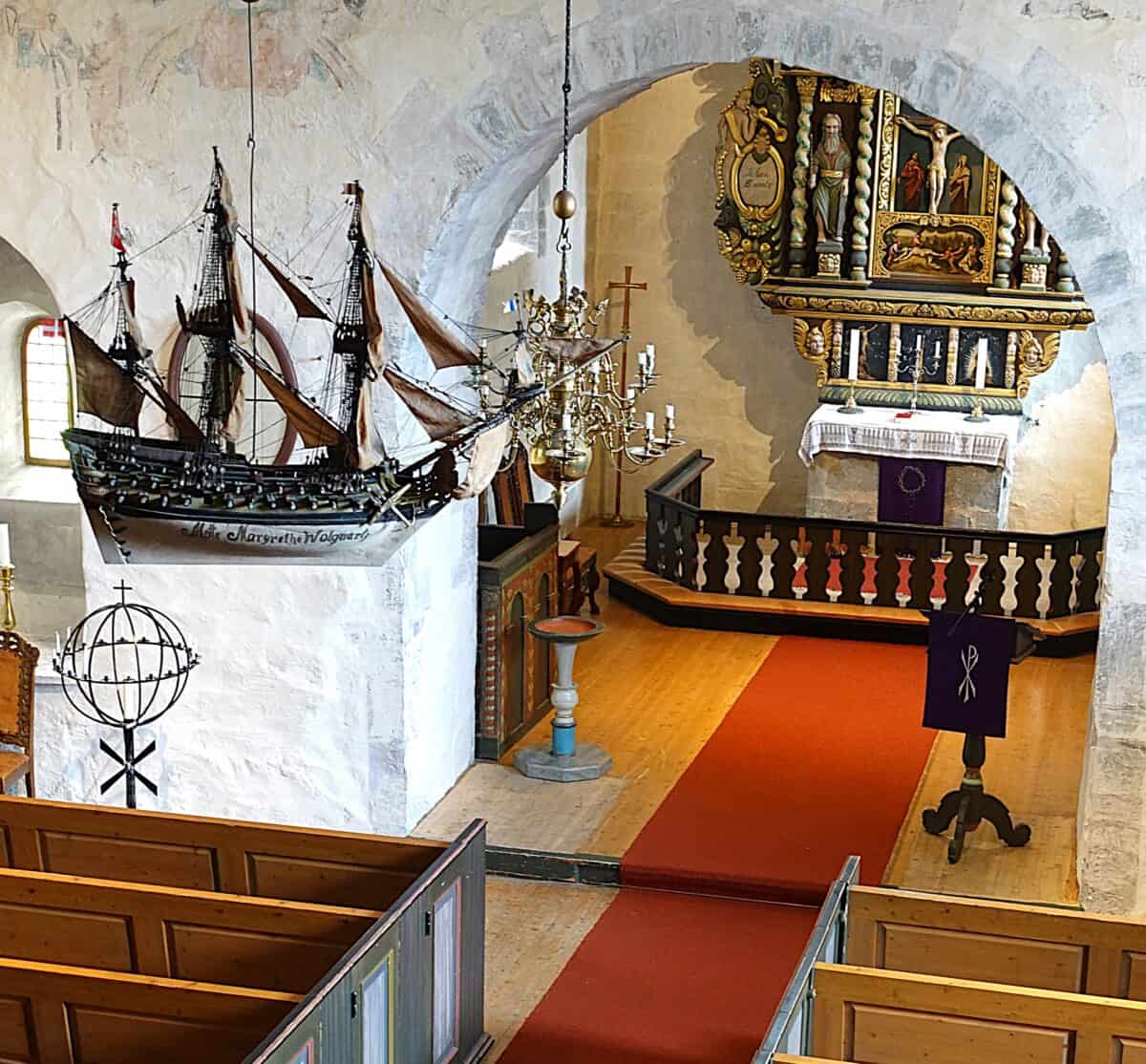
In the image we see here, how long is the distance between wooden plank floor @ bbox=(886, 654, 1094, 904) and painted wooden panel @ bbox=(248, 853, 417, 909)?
3.41 m

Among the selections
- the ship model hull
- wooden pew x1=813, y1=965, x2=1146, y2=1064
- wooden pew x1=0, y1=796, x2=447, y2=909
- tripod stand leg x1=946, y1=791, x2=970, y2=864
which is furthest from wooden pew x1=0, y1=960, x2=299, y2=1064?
tripod stand leg x1=946, y1=791, x2=970, y2=864

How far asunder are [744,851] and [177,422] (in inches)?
171

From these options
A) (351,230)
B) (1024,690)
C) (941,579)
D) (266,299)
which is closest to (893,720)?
(1024,690)

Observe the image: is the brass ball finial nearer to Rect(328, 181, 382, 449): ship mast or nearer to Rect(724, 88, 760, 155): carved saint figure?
Rect(328, 181, 382, 449): ship mast

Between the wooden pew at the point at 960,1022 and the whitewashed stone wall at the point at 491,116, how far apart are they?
9.09ft

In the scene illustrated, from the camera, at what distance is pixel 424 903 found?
7711 mm

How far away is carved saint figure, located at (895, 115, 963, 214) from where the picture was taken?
16.0 metres

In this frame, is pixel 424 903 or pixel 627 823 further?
pixel 627 823

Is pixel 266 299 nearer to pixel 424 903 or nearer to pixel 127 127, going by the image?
pixel 127 127

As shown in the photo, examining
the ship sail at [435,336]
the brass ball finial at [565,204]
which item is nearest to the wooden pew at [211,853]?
the ship sail at [435,336]

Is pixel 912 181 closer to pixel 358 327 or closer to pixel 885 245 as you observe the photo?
pixel 885 245

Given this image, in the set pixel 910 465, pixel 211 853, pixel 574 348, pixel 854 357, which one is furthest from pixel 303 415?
pixel 854 357

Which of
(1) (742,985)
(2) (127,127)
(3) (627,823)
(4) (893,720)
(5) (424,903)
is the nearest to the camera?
(5) (424,903)

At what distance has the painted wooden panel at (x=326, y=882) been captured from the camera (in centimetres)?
811
